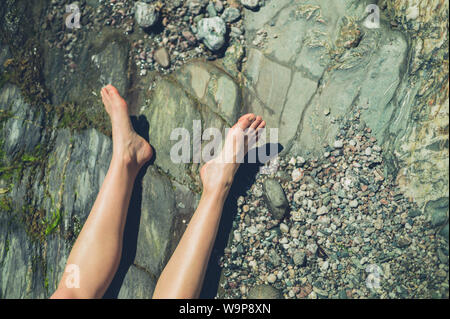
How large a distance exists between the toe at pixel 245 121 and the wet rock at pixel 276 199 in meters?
0.64

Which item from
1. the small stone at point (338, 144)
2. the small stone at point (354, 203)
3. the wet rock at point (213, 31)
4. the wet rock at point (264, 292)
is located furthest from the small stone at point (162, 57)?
the wet rock at point (264, 292)

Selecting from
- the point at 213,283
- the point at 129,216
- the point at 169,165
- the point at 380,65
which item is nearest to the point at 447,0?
the point at 380,65

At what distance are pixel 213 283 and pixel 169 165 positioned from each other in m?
1.30

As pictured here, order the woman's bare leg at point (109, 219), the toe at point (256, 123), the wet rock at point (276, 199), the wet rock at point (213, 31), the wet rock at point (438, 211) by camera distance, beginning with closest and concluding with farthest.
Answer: the wet rock at point (438, 211) < the woman's bare leg at point (109, 219) < the wet rock at point (276, 199) < the toe at point (256, 123) < the wet rock at point (213, 31)

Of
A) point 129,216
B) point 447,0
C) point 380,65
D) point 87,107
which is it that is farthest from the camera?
point 87,107

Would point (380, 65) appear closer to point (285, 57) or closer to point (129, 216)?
point (285, 57)

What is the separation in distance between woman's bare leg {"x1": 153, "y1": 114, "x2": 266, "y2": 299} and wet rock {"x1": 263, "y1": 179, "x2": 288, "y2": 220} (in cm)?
40

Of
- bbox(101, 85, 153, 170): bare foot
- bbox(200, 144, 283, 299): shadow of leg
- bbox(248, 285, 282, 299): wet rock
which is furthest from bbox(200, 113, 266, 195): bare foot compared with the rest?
bbox(248, 285, 282, 299): wet rock

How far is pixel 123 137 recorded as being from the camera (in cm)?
331

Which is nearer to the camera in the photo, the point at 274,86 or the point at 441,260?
the point at 441,260

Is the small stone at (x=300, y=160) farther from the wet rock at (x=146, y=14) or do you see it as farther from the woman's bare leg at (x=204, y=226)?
the wet rock at (x=146, y=14)

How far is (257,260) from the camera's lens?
10.5ft

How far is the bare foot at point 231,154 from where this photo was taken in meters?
3.21

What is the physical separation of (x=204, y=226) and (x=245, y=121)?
3.70ft
